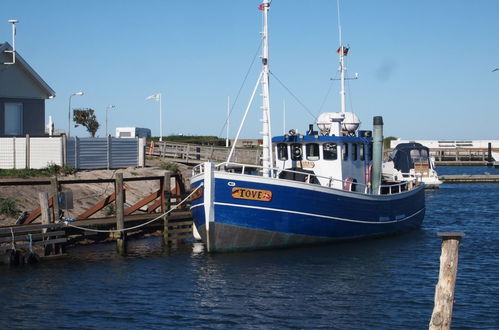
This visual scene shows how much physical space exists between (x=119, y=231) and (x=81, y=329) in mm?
8939

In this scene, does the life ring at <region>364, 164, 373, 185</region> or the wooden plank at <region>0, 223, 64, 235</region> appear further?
the life ring at <region>364, 164, 373, 185</region>

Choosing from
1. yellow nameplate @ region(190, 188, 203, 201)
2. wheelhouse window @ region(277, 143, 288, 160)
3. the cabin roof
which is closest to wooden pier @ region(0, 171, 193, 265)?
yellow nameplate @ region(190, 188, 203, 201)

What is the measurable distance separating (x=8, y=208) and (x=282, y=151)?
10.5 m

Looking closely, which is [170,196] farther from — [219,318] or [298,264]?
[219,318]

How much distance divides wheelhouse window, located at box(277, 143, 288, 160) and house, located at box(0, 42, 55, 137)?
16.6 m

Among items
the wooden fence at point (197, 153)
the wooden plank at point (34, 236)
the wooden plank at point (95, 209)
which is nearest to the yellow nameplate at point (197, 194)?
the wooden plank at point (95, 209)

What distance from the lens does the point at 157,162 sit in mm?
44375

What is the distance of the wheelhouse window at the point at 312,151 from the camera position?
28.0 metres

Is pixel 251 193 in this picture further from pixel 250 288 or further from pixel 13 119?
pixel 13 119

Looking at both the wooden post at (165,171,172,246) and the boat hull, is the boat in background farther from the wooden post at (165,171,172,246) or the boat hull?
the wooden post at (165,171,172,246)

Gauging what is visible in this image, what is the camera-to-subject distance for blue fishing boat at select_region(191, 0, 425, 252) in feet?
76.4

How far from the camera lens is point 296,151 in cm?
2817

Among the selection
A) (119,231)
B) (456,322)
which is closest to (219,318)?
(456,322)

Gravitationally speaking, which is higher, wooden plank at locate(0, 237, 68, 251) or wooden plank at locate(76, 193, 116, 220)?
wooden plank at locate(76, 193, 116, 220)
